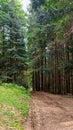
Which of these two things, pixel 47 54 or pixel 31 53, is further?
pixel 31 53

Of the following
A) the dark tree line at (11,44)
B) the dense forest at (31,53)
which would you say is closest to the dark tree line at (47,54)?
the dense forest at (31,53)

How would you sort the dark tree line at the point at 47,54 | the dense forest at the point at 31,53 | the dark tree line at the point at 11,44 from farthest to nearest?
the dark tree line at the point at 11,44
the dense forest at the point at 31,53
the dark tree line at the point at 47,54

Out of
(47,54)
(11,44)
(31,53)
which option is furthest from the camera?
(11,44)

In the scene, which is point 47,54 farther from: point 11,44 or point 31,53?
point 11,44

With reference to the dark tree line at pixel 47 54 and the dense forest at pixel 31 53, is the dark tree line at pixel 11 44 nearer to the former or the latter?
the dense forest at pixel 31 53

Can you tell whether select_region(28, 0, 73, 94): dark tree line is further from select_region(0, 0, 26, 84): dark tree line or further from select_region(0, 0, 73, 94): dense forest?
select_region(0, 0, 26, 84): dark tree line

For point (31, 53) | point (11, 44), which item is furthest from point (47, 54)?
point (11, 44)

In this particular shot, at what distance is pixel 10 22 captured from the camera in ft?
78.1

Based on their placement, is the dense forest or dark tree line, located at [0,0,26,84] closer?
the dense forest

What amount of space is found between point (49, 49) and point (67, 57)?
6.29 ft

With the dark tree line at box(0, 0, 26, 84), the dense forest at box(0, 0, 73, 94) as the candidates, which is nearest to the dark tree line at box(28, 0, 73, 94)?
the dense forest at box(0, 0, 73, 94)

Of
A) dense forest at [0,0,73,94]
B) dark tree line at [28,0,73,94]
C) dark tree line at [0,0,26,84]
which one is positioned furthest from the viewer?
dark tree line at [0,0,26,84]

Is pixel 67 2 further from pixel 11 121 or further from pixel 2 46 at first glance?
pixel 2 46

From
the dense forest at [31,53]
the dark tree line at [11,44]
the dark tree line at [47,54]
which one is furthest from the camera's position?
the dark tree line at [11,44]
